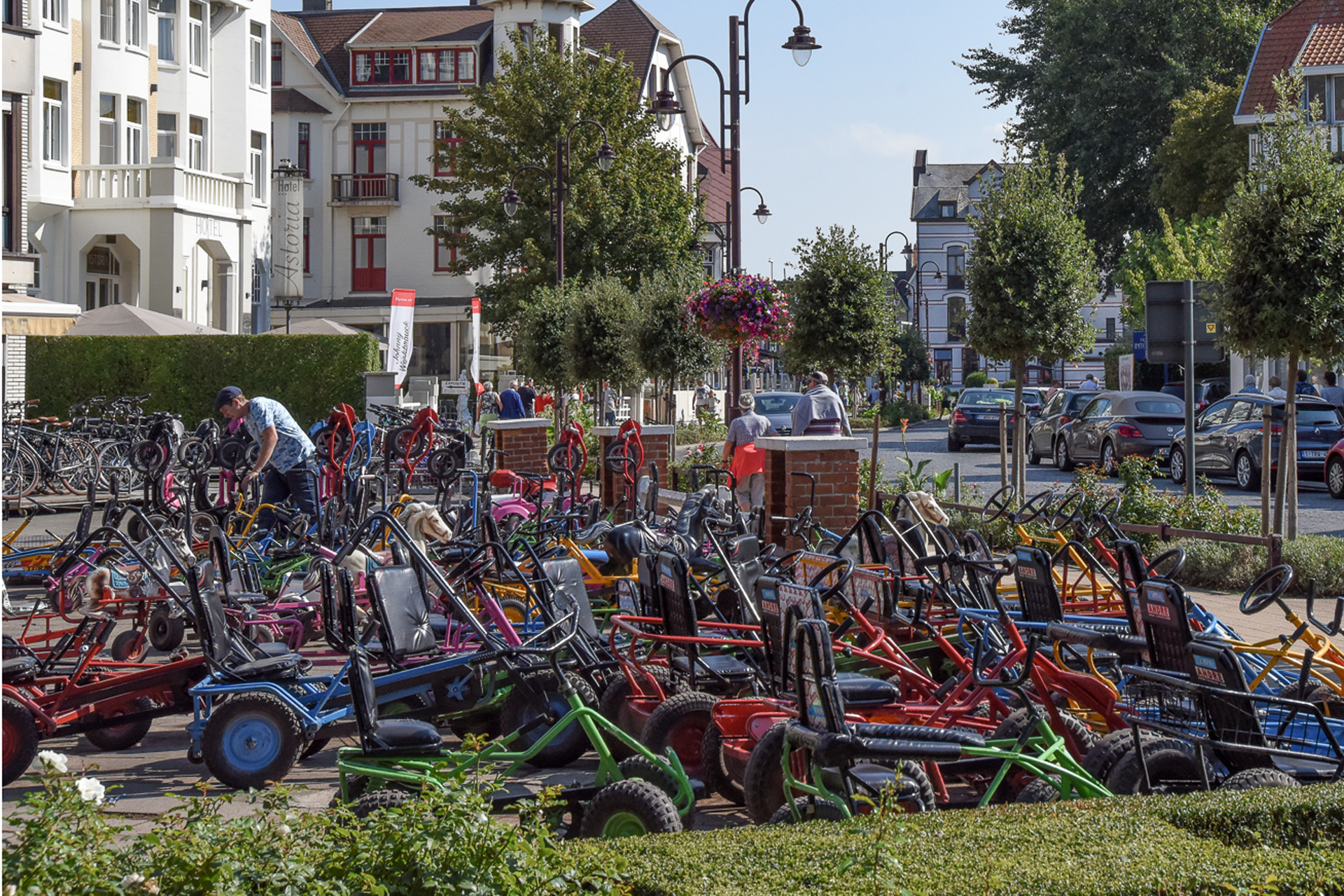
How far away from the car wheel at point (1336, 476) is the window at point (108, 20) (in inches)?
1126

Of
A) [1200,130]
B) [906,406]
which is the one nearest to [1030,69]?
[1200,130]

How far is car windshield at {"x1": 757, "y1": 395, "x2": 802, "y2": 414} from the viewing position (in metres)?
33.2

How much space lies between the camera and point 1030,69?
4831 centimetres

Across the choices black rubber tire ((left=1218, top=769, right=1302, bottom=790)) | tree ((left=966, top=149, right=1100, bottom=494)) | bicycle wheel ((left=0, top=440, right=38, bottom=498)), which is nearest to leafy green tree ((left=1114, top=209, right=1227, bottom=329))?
tree ((left=966, top=149, right=1100, bottom=494))

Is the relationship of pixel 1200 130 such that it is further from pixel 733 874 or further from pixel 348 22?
pixel 733 874

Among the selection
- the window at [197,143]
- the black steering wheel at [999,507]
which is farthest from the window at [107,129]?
the black steering wheel at [999,507]

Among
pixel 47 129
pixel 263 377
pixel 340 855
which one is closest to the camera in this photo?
pixel 340 855

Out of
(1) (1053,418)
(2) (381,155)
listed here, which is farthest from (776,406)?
(2) (381,155)

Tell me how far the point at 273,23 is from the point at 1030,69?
2664cm

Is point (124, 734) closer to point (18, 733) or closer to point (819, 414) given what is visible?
point (18, 733)

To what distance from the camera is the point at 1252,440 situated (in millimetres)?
23109

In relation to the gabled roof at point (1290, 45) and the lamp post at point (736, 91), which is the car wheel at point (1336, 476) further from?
the gabled roof at point (1290, 45)

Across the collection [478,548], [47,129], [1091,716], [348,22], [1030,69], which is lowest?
[1091,716]

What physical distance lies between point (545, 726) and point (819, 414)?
7.73 meters
